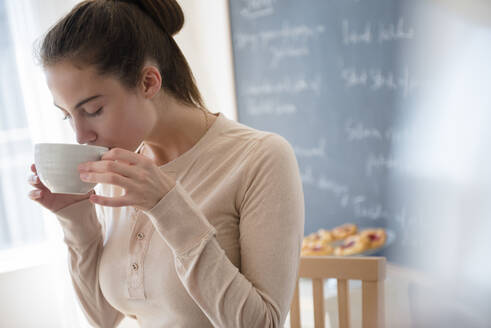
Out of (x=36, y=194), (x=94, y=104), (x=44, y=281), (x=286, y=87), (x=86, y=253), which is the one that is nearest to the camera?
(x=94, y=104)

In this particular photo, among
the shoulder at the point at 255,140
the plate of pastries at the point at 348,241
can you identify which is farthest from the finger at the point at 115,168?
the plate of pastries at the point at 348,241

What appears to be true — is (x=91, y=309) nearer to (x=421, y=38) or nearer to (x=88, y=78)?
(x=88, y=78)

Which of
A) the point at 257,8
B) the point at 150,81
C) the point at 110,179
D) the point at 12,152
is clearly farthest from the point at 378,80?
the point at 12,152

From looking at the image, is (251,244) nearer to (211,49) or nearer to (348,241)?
(348,241)

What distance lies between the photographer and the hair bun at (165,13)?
2.78 feet

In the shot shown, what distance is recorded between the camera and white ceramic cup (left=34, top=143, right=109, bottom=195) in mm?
634

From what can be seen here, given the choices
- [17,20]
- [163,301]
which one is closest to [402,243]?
[163,301]

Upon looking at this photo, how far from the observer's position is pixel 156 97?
33.8 inches

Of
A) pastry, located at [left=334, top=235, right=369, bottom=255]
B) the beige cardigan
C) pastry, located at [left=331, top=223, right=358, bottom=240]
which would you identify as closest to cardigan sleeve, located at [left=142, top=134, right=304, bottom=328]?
the beige cardigan

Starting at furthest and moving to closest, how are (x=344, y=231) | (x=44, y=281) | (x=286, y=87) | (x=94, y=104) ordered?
(x=286, y=87) < (x=44, y=281) < (x=344, y=231) < (x=94, y=104)

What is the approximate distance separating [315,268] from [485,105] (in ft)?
2.92

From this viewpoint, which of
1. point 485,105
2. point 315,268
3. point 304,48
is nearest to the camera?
point 315,268

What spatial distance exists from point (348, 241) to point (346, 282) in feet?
3.05

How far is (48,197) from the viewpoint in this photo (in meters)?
0.86
